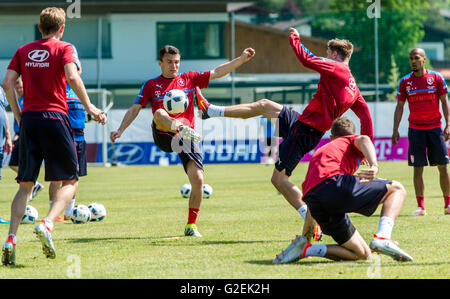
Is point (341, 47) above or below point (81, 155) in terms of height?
above

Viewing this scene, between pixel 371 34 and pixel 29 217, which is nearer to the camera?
pixel 29 217

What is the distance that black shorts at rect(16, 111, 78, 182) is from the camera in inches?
269

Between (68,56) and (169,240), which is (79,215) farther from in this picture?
(68,56)

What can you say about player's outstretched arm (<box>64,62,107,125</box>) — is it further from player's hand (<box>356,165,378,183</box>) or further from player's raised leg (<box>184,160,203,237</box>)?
player's hand (<box>356,165,378,183</box>)

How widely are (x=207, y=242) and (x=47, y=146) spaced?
2.22 meters

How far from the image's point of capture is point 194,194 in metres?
9.02

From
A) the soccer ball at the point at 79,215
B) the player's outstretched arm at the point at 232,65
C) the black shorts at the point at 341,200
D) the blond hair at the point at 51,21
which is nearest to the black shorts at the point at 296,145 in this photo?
the player's outstretched arm at the point at 232,65

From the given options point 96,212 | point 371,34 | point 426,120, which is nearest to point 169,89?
point 96,212

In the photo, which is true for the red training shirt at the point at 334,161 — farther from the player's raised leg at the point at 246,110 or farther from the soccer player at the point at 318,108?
the player's raised leg at the point at 246,110

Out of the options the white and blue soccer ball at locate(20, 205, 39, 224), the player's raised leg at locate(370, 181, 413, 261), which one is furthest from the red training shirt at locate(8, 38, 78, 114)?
the white and blue soccer ball at locate(20, 205, 39, 224)

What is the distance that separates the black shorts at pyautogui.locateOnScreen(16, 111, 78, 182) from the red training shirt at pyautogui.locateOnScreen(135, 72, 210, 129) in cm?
229

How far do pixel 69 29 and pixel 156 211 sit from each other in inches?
1088

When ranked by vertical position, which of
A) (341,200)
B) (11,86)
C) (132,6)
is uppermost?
(132,6)
